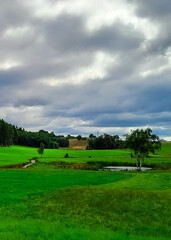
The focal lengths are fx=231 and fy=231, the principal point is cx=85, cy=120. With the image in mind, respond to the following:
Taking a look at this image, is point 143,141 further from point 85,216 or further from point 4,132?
point 4,132

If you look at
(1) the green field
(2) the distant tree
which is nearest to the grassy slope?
(2) the distant tree

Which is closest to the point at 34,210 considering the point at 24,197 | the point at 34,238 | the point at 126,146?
the point at 24,197

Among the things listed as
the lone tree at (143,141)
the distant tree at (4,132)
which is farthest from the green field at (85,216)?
the distant tree at (4,132)

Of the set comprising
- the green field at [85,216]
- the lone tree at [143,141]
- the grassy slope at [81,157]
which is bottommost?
the grassy slope at [81,157]

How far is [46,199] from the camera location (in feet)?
73.5

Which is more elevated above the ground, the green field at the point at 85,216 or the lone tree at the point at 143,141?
the lone tree at the point at 143,141

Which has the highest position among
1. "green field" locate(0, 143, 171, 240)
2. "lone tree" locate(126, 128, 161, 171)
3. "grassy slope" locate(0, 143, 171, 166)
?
"lone tree" locate(126, 128, 161, 171)

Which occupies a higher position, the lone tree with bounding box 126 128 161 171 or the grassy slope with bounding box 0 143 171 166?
the lone tree with bounding box 126 128 161 171

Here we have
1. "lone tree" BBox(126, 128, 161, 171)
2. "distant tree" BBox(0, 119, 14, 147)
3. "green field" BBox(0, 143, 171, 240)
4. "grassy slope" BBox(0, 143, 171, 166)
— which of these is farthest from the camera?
"distant tree" BBox(0, 119, 14, 147)

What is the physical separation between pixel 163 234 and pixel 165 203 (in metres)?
7.34

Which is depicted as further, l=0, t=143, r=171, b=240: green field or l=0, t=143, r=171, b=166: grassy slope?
l=0, t=143, r=171, b=166: grassy slope

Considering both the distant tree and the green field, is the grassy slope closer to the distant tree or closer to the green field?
the distant tree

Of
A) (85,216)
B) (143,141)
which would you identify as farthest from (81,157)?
(85,216)

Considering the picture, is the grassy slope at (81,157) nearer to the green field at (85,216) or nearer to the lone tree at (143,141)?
the lone tree at (143,141)
